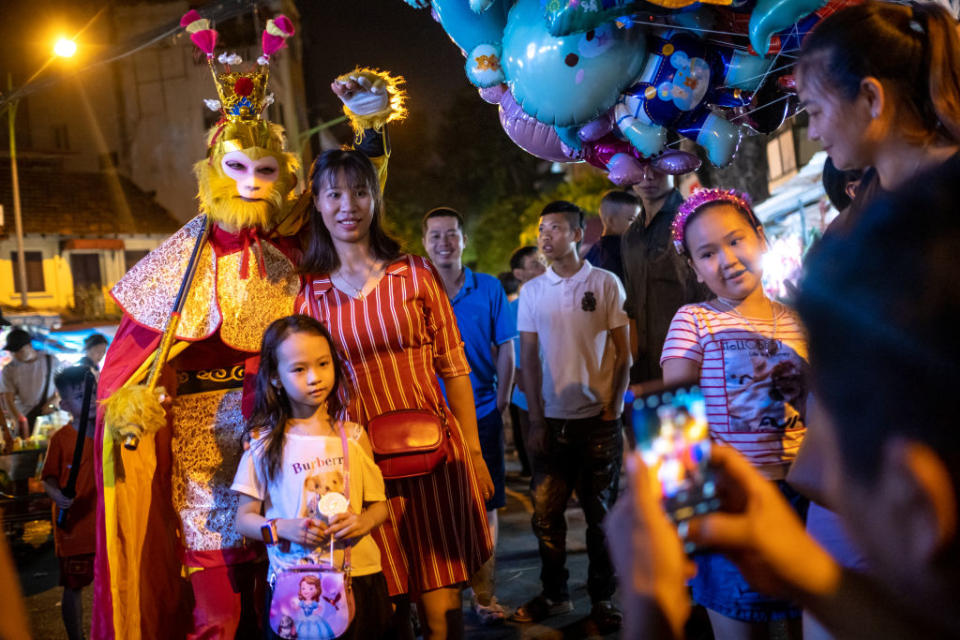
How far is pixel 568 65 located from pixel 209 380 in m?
2.01

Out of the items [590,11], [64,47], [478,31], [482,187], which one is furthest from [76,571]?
[482,187]

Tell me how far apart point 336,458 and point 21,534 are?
216 inches

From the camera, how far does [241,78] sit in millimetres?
3447

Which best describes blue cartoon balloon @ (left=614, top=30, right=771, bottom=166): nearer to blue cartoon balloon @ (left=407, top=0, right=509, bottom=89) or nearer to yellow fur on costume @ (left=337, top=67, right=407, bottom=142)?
blue cartoon balloon @ (left=407, top=0, right=509, bottom=89)

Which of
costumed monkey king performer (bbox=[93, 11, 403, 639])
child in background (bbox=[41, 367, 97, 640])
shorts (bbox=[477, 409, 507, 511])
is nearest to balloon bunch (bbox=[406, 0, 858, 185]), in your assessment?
costumed monkey king performer (bbox=[93, 11, 403, 639])

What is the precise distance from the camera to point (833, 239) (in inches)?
40.3

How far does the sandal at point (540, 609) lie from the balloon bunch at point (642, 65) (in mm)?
2471

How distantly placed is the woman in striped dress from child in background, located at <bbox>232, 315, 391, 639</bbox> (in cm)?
16

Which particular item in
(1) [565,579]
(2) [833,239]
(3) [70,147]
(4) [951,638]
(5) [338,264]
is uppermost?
(3) [70,147]

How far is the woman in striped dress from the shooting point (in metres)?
2.90

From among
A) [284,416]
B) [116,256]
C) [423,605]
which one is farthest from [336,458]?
[116,256]

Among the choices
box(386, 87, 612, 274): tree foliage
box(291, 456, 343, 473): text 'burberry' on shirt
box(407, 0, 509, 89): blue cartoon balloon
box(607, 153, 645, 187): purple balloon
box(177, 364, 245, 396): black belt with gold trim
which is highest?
box(386, 87, 612, 274): tree foliage

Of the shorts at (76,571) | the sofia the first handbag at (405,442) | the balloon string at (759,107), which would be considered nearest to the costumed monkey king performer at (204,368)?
the sofia the first handbag at (405,442)

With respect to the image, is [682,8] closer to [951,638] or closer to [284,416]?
[284,416]
